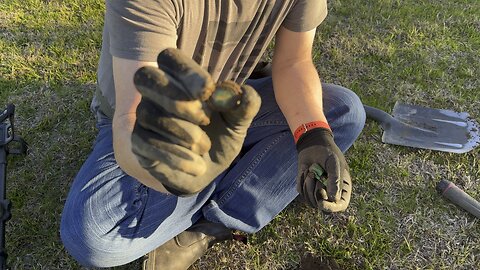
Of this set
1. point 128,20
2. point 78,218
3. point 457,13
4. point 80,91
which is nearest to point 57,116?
point 80,91

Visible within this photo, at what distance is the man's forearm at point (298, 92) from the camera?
68.0 inches

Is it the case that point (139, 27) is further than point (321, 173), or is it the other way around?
point (321, 173)

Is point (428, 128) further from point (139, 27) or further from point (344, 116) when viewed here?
point (139, 27)

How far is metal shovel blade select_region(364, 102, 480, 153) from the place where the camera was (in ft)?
7.45

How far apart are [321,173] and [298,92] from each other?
351 millimetres

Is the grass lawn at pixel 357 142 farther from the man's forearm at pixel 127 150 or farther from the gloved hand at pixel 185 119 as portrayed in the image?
the gloved hand at pixel 185 119

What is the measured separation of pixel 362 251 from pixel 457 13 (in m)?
1.98

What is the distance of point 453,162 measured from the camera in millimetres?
2217

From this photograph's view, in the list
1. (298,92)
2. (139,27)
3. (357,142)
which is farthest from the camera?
(357,142)

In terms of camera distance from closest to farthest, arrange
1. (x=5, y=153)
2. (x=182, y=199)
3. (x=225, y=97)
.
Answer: (x=225, y=97), (x=182, y=199), (x=5, y=153)

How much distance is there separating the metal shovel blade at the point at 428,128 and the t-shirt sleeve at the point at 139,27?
1.37 metres

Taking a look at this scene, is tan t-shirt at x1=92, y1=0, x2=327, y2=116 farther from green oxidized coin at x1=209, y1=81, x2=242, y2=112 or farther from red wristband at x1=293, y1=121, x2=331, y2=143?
green oxidized coin at x1=209, y1=81, x2=242, y2=112

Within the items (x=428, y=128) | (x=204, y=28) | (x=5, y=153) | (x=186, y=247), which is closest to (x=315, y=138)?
(x=204, y=28)

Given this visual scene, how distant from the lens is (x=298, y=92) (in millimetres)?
1766
